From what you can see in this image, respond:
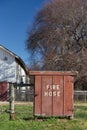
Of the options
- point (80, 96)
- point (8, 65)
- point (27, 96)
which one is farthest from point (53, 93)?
point (8, 65)

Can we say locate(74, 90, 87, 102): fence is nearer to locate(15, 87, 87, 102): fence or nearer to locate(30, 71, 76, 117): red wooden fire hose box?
locate(15, 87, 87, 102): fence

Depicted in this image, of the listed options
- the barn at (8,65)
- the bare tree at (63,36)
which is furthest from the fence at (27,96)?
the bare tree at (63,36)

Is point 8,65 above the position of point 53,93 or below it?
above

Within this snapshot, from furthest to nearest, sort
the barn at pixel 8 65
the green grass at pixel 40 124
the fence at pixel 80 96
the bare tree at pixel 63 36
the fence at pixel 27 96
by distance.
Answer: the bare tree at pixel 63 36
the barn at pixel 8 65
the fence at pixel 80 96
the fence at pixel 27 96
the green grass at pixel 40 124

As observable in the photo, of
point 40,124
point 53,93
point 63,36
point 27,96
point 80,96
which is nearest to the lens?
point 40,124

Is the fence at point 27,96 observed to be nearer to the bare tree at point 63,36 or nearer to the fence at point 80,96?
the fence at point 80,96

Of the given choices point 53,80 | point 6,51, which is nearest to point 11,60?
point 6,51

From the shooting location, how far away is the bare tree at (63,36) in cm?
6212

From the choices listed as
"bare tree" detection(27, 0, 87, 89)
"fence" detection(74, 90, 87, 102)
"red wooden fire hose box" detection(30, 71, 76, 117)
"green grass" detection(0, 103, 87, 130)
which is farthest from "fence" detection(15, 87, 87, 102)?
"green grass" detection(0, 103, 87, 130)

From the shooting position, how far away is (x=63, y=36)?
6231cm

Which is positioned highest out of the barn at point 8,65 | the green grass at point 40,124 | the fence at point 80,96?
the barn at point 8,65

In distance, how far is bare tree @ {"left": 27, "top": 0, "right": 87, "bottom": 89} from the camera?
62125mm

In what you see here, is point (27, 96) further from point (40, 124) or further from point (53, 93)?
point (40, 124)

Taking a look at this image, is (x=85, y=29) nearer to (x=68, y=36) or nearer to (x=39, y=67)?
(x=68, y=36)
